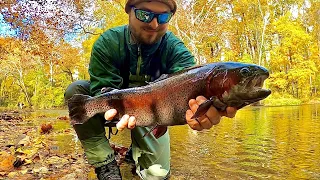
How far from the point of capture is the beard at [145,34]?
8.09ft

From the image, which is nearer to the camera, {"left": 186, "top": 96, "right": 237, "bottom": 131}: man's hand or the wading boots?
{"left": 186, "top": 96, "right": 237, "bottom": 131}: man's hand

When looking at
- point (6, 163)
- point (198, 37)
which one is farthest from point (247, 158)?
point (198, 37)

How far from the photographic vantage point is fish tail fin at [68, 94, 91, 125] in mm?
2158

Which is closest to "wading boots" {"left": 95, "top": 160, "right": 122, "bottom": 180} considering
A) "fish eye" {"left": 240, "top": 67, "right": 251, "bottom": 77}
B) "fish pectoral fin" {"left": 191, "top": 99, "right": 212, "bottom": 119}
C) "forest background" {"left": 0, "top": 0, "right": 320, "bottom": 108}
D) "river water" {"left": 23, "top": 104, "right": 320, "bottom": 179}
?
"river water" {"left": 23, "top": 104, "right": 320, "bottom": 179}

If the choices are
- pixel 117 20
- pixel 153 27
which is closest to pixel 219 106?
pixel 153 27

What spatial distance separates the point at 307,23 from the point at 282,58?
28.2ft

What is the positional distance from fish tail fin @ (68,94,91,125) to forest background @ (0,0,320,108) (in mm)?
11054

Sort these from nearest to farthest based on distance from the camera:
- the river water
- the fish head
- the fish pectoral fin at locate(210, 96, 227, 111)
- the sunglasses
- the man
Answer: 1. the fish head
2. the fish pectoral fin at locate(210, 96, 227, 111)
3. the sunglasses
4. the man
5. the river water

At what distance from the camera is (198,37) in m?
23.2

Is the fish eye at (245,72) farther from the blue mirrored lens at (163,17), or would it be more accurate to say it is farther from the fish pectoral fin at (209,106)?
the blue mirrored lens at (163,17)

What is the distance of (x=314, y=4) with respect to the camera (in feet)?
109

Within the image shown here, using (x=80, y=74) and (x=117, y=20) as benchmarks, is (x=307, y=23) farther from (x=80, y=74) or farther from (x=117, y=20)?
(x=80, y=74)

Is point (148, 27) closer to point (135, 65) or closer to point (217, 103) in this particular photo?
point (135, 65)

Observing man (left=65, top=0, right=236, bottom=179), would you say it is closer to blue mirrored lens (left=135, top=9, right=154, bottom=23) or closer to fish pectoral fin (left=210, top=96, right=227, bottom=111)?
blue mirrored lens (left=135, top=9, right=154, bottom=23)
